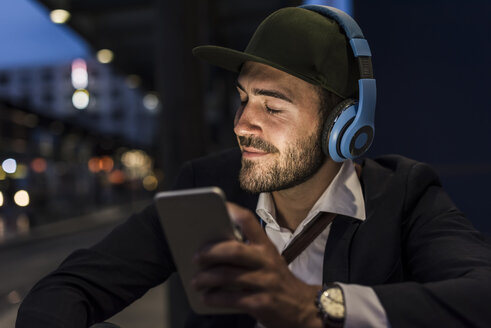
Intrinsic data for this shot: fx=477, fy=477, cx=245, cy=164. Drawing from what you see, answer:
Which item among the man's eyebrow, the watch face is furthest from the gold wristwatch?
the man's eyebrow

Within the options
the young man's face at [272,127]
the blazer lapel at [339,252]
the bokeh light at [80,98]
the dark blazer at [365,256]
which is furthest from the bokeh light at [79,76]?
the blazer lapel at [339,252]

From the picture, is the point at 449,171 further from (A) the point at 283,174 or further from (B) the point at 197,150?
(B) the point at 197,150

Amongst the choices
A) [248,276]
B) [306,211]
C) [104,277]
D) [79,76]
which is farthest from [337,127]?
[79,76]

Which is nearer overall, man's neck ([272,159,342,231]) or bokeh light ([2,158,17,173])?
man's neck ([272,159,342,231])

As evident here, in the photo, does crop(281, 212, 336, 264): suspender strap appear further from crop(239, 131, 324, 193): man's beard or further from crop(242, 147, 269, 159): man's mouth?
crop(242, 147, 269, 159): man's mouth

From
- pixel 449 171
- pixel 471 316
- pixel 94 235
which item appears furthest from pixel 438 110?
pixel 94 235

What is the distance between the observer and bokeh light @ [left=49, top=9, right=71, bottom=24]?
1049 centimetres

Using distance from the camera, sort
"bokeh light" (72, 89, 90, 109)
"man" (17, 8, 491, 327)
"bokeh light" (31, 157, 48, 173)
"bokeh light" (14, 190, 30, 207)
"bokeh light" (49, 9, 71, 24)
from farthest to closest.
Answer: "bokeh light" (72, 89, 90, 109), "bokeh light" (31, 157, 48, 173), "bokeh light" (14, 190, 30, 207), "bokeh light" (49, 9, 71, 24), "man" (17, 8, 491, 327)

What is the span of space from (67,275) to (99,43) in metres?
14.0

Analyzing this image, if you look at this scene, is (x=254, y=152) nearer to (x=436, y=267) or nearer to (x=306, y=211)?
(x=306, y=211)

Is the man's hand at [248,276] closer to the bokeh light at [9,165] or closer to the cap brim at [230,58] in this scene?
the cap brim at [230,58]

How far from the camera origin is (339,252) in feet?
4.96

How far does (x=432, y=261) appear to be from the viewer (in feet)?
4.58

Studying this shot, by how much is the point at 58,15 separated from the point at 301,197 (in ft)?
34.5
